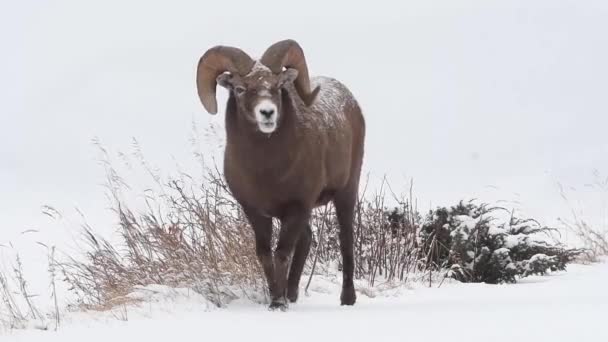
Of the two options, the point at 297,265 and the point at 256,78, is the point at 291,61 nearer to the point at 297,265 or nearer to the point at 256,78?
the point at 256,78

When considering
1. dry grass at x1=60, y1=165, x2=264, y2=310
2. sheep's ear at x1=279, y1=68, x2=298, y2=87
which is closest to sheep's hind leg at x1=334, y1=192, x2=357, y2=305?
dry grass at x1=60, y1=165, x2=264, y2=310

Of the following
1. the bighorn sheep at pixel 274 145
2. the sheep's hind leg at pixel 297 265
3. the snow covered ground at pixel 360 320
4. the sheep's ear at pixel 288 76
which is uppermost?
the sheep's ear at pixel 288 76

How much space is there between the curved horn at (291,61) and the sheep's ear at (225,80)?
0.28 meters

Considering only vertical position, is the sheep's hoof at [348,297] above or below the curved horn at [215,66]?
below

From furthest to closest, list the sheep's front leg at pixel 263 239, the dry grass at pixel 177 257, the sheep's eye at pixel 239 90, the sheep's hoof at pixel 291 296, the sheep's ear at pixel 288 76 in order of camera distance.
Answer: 1. the sheep's hoof at pixel 291 296
2. the dry grass at pixel 177 257
3. the sheep's front leg at pixel 263 239
4. the sheep's ear at pixel 288 76
5. the sheep's eye at pixel 239 90

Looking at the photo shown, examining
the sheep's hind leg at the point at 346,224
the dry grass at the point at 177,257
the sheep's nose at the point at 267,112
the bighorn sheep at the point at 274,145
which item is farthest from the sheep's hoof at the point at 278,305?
the sheep's nose at the point at 267,112

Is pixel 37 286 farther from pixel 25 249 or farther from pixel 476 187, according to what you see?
pixel 476 187

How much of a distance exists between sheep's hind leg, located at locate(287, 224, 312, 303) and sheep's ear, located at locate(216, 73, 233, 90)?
4.79 feet

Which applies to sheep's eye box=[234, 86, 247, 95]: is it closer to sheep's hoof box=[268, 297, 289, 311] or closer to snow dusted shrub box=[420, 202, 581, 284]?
sheep's hoof box=[268, 297, 289, 311]

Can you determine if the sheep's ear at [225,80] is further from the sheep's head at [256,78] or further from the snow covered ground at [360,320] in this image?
the snow covered ground at [360,320]

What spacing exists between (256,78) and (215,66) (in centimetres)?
48

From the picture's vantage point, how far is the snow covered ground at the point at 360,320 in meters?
5.05

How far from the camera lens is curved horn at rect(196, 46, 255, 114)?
677cm

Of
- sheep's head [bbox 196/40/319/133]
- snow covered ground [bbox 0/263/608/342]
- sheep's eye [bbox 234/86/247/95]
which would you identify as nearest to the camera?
snow covered ground [bbox 0/263/608/342]
